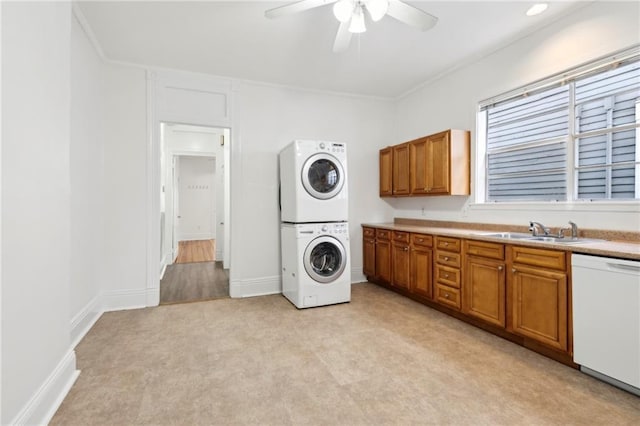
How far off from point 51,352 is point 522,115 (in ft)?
14.1

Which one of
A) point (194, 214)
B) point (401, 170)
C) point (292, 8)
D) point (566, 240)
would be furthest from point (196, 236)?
point (566, 240)

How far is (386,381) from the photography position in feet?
6.77

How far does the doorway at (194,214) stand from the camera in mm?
4643

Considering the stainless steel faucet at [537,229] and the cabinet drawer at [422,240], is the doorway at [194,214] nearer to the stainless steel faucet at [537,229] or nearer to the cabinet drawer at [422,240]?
the cabinet drawer at [422,240]

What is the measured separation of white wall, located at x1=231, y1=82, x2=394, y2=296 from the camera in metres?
4.04

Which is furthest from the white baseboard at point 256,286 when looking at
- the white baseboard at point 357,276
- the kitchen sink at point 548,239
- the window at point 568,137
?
the window at point 568,137

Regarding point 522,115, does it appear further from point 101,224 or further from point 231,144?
point 101,224

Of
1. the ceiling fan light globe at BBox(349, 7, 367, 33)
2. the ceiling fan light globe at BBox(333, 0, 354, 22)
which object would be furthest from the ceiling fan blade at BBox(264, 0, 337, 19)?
the ceiling fan light globe at BBox(349, 7, 367, 33)

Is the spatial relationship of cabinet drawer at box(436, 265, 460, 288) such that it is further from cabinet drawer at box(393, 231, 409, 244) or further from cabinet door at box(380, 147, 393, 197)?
cabinet door at box(380, 147, 393, 197)

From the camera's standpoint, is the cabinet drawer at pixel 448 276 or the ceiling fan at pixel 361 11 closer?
the ceiling fan at pixel 361 11

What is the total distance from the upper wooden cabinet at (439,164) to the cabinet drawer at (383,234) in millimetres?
596

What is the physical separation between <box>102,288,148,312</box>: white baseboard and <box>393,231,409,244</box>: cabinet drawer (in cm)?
307

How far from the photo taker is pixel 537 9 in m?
2.63

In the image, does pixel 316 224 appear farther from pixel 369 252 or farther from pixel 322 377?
pixel 322 377
